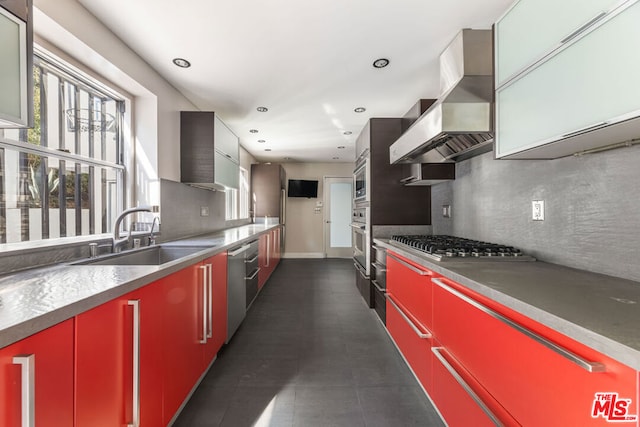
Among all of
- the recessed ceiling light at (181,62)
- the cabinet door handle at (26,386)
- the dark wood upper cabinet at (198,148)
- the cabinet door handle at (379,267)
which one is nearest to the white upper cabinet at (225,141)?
the dark wood upper cabinet at (198,148)

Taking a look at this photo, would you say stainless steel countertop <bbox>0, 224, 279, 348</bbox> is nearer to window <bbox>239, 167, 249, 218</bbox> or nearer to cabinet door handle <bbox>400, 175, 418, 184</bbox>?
cabinet door handle <bbox>400, 175, 418, 184</bbox>

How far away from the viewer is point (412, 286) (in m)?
1.71

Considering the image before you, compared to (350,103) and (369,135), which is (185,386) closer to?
(369,135)

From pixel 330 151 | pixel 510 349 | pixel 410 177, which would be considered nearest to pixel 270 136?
pixel 330 151

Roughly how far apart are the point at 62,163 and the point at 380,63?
245 centimetres

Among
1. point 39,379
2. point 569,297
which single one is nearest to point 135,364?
point 39,379

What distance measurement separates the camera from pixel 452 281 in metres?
1.23

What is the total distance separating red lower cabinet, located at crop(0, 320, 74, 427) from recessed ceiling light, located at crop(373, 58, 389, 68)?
8.13 feet

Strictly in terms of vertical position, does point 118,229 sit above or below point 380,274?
above

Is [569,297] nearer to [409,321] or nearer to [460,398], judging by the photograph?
[460,398]

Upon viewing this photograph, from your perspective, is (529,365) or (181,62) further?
(181,62)

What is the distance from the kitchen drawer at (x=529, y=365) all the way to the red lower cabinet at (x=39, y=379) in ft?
4.33

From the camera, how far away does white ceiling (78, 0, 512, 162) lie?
1.62 m

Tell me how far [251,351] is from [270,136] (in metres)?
3.30
